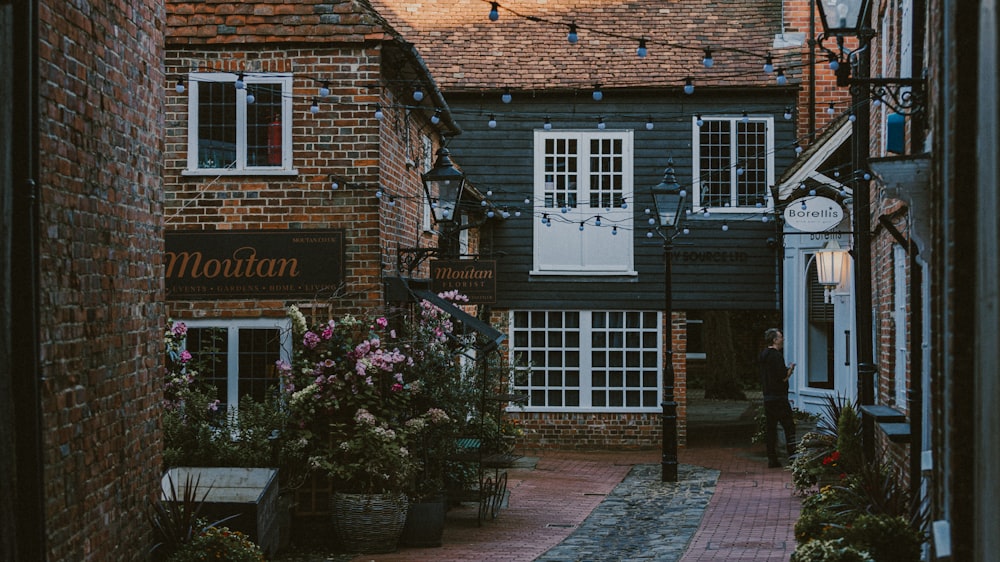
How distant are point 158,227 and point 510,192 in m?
13.5

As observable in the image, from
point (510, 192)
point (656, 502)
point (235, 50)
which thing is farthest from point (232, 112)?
point (510, 192)

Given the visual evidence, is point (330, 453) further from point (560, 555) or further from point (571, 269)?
point (571, 269)

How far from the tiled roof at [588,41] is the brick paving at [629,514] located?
6766 mm

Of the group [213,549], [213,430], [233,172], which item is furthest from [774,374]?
[213,549]

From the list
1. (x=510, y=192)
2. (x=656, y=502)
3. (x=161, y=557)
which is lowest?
(x=656, y=502)

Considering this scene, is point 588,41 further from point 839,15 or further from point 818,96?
point 839,15

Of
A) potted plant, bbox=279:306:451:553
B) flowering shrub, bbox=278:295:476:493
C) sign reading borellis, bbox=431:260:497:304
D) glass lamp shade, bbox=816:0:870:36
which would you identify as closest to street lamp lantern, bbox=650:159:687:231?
sign reading borellis, bbox=431:260:497:304

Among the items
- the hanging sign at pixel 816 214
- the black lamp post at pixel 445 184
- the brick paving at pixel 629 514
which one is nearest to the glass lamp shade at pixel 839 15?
the brick paving at pixel 629 514

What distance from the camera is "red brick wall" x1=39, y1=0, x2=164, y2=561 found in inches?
252

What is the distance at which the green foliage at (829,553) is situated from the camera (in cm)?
721

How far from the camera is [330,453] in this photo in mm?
11641

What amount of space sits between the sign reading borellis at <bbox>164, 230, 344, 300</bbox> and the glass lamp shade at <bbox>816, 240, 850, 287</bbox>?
676cm

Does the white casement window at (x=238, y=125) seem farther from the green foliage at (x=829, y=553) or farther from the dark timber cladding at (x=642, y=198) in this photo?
the dark timber cladding at (x=642, y=198)

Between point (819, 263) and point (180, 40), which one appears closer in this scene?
point (180, 40)
